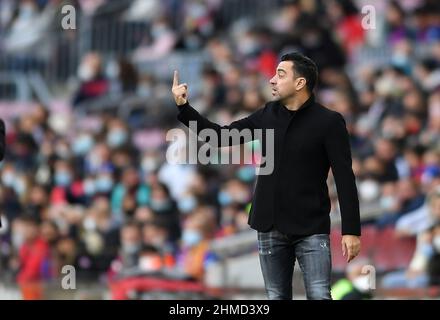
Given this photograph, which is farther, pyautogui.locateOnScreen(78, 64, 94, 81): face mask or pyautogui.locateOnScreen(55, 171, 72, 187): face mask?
pyautogui.locateOnScreen(78, 64, 94, 81): face mask

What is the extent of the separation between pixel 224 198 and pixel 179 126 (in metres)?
2.04

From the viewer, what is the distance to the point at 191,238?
1421cm

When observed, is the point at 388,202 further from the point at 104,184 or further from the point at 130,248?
the point at 104,184

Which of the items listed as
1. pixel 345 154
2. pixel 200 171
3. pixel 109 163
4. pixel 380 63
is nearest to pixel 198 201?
pixel 200 171

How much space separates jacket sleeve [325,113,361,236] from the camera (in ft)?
23.8

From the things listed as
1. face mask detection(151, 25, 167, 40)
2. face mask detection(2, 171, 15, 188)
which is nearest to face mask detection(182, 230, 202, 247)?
face mask detection(2, 171, 15, 188)

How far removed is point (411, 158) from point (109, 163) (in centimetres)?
428

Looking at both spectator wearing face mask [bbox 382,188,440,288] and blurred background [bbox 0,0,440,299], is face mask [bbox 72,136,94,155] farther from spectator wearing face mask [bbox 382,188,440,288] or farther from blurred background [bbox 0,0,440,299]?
spectator wearing face mask [bbox 382,188,440,288]

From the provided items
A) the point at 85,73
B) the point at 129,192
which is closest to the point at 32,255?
the point at 129,192

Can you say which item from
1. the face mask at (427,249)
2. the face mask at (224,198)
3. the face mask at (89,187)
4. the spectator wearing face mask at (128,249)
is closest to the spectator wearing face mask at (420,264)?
the face mask at (427,249)

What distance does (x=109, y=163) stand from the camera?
16281 millimetres

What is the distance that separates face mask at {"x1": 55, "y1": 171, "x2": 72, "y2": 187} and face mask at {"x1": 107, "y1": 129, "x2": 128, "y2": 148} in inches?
26.4
